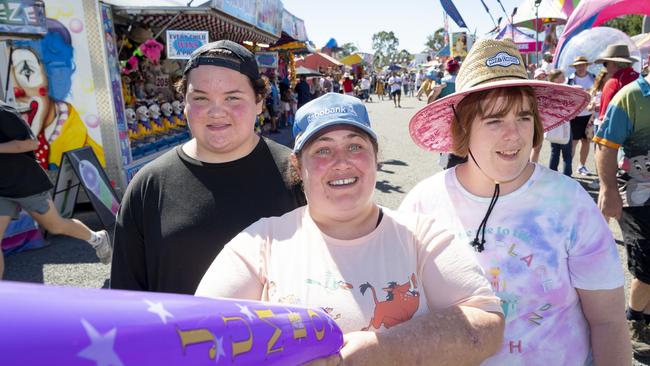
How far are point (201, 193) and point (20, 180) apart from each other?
3.18 m

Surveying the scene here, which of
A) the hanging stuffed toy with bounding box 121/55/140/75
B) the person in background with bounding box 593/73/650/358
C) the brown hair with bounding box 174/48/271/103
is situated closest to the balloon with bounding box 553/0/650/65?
the hanging stuffed toy with bounding box 121/55/140/75

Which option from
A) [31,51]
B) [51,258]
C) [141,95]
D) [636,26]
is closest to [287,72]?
[141,95]

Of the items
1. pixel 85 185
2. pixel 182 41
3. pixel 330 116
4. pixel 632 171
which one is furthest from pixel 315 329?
pixel 182 41

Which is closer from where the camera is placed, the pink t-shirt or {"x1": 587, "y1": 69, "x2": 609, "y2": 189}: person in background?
the pink t-shirt

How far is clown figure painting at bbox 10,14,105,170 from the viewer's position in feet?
19.5

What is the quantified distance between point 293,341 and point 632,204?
2.74 m

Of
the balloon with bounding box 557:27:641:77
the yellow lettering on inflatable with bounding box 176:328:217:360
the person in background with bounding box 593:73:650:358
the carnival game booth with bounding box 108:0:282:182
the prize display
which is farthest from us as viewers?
the balloon with bounding box 557:27:641:77

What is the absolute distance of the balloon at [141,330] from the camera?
588mm

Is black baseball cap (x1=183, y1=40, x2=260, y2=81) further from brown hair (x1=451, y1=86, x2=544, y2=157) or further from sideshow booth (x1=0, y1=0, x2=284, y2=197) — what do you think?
sideshow booth (x1=0, y1=0, x2=284, y2=197)

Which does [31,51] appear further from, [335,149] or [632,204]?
[632,204]

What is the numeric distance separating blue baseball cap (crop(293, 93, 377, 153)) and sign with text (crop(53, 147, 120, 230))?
497 centimetres

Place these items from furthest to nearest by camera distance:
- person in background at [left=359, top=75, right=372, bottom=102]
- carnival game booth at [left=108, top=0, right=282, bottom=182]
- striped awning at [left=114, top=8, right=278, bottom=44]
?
person in background at [left=359, top=75, right=372, bottom=102] < striped awning at [left=114, top=8, right=278, bottom=44] < carnival game booth at [left=108, top=0, right=282, bottom=182]

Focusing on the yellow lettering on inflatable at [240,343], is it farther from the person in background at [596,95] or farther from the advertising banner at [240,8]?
the advertising banner at [240,8]

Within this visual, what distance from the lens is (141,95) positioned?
8953 mm
